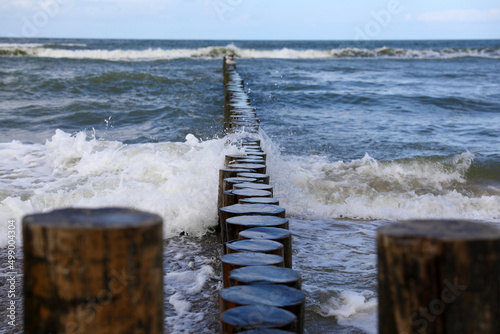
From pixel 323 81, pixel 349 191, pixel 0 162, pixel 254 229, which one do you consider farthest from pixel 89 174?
pixel 323 81

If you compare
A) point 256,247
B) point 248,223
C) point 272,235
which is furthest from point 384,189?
point 256,247

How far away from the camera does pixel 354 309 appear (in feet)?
11.1

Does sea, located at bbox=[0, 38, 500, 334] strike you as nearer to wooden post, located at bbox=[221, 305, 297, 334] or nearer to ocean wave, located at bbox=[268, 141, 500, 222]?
ocean wave, located at bbox=[268, 141, 500, 222]

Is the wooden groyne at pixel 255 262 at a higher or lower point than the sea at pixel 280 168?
higher

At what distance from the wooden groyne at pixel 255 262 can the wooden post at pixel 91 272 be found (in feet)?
2.77

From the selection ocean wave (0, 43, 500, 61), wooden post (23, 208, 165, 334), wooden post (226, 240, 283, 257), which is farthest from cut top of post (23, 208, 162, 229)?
ocean wave (0, 43, 500, 61)

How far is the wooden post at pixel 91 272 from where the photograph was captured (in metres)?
1.23

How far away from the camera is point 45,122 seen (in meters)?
11.4

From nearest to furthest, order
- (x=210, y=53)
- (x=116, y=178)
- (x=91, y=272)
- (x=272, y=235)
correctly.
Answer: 1. (x=91, y=272)
2. (x=272, y=235)
3. (x=116, y=178)
4. (x=210, y=53)

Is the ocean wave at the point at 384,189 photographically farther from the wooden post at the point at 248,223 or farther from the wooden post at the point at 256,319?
the wooden post at the point at 256,319

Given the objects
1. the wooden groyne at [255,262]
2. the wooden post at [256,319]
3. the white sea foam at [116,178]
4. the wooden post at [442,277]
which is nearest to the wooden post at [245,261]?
the wooden groyne at [255,262]

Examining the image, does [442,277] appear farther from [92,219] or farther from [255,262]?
[255,262]

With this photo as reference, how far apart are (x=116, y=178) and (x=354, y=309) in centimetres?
407

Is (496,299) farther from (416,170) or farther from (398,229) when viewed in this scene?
(416,170)
